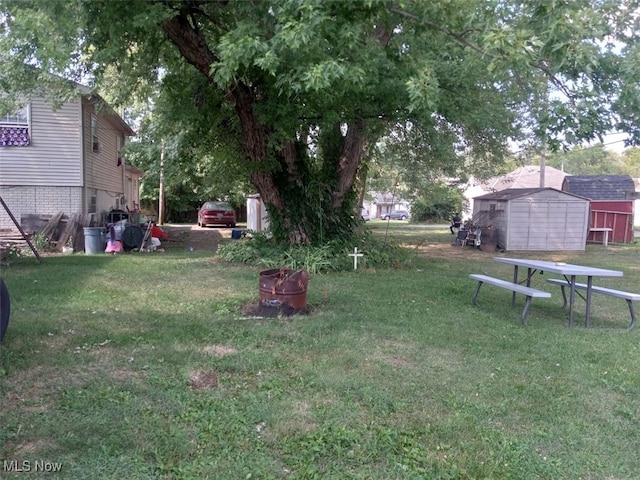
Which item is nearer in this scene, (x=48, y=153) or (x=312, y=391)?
(x=312, y=391)

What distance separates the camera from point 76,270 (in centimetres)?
932

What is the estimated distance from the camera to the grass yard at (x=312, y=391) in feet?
9.52

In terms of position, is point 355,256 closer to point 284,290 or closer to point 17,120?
point 284,290

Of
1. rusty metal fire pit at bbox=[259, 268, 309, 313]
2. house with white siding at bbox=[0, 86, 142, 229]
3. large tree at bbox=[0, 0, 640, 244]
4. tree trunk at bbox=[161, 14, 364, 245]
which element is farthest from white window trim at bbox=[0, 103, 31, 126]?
rusty metal fire pit at bbox=[259, 268, 309, 313]

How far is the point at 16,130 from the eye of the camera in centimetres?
1330

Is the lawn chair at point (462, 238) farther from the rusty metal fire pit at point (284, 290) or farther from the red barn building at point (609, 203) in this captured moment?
the rusty metal fire pit at point (284, 290)

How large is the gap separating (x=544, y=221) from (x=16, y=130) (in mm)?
Answer: 16476

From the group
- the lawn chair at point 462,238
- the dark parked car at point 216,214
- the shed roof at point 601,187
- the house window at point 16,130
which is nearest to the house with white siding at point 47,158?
the house window at point 16,130

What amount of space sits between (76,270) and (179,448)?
7405 mm

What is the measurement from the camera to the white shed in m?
17.0

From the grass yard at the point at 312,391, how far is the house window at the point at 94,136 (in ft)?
29.9

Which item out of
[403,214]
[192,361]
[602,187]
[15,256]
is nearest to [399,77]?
A: [192,361]

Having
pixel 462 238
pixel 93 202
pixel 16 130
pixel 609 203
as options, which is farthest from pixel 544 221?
→ pixel 16 130

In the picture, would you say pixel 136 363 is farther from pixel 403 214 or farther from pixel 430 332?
pixel 403 214
